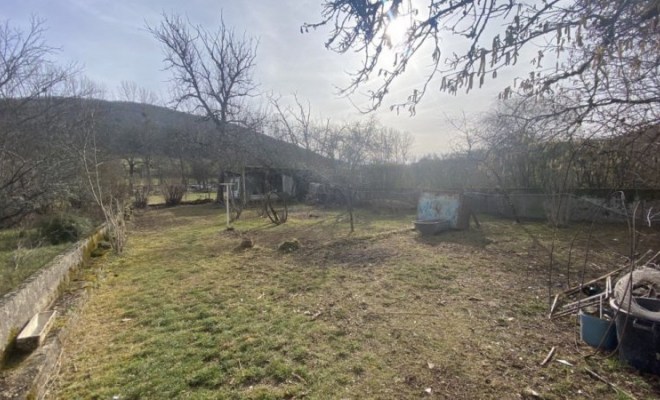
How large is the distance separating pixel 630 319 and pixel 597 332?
43 centimetres

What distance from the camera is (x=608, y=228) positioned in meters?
7.93

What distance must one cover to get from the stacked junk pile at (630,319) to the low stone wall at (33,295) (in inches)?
182

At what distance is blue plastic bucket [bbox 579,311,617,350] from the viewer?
2.54 metres

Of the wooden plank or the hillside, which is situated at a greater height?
the hillside

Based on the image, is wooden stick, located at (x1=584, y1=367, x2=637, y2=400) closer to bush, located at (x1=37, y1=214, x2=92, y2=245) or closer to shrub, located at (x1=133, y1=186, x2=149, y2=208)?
bush, located at (x1=37, y1=214, x2=92, y2=245)

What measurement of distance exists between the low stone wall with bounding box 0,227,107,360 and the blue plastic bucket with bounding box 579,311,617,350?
476cm

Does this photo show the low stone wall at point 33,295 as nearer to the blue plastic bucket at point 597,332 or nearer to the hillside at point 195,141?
the blue plastic bucket at point 597,332

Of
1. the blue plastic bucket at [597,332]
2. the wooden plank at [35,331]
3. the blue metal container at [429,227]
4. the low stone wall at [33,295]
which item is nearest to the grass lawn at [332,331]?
the blue plastic bucket at [597,332]

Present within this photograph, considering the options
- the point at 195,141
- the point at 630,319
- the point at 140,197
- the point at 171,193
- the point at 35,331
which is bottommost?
the point at 35,331

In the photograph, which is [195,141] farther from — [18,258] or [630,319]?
[630,319]

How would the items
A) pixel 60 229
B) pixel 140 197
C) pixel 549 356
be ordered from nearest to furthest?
1. pixel 549 356
2. pixel 60 229
3. pixel 140 197

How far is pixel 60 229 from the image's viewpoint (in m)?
5.81

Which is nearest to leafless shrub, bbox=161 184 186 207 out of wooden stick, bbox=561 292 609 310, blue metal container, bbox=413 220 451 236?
blue metal container, bbox=413 220 451 236

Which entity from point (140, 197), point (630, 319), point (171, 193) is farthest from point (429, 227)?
point (140, 197)
